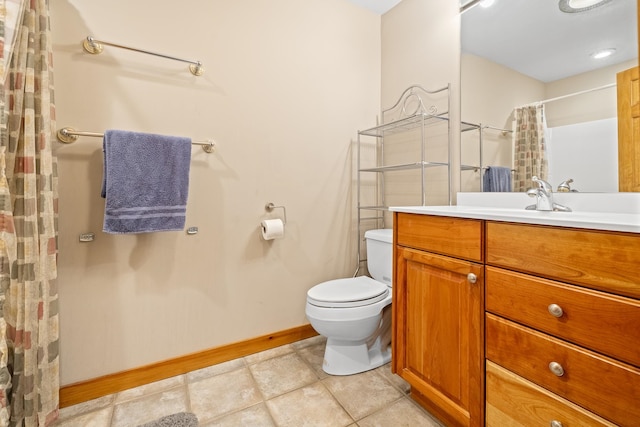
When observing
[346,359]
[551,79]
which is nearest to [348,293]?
[346,359]

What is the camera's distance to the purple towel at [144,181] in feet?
4.33

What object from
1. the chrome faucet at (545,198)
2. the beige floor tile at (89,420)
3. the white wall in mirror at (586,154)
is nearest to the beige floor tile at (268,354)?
the beige floor tile at (89,420)

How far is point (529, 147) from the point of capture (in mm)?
1417

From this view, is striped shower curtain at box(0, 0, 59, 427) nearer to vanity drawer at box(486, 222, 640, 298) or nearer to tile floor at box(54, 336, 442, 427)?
tile floor at box(54, 336, 442, 427)

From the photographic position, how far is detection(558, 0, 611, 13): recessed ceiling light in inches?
47.2

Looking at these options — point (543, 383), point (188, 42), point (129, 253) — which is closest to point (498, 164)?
point (543, 383)

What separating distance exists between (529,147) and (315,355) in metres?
1.61

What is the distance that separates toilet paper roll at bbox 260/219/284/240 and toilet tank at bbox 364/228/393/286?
1.95 ft

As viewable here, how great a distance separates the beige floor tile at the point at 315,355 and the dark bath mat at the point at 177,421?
2.07ft

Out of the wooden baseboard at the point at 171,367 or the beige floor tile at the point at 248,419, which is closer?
the beige floor tile at the point at 248,419

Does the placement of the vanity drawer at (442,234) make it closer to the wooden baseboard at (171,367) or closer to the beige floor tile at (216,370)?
the wooden baseboard at (171,367)

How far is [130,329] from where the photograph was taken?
4.88 feet

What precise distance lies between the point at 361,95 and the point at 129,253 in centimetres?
179

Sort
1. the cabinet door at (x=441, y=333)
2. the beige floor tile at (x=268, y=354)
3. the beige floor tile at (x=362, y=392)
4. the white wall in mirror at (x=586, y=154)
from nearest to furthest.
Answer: the cabinet door at (x=441, y=333) < the white wall in mirror at (x=586, y=154) < the beige floor tile at (x=362, y=392) < the beige floor tile at (x=268, y=354)
